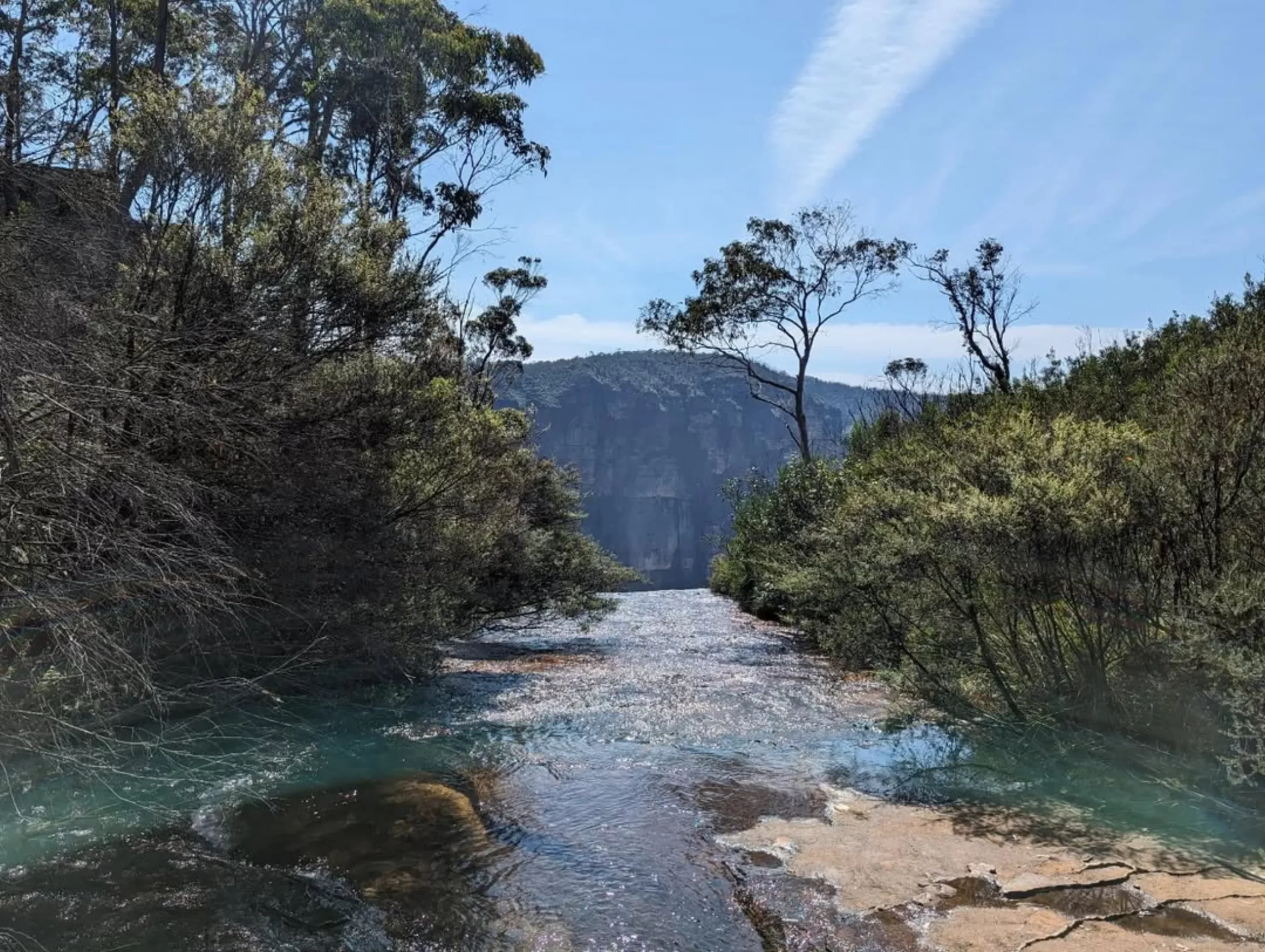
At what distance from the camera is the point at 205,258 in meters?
9.38

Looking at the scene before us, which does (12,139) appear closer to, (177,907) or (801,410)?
(177,907)

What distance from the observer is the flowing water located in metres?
5.27

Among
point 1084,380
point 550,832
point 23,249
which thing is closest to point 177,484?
point 23,249

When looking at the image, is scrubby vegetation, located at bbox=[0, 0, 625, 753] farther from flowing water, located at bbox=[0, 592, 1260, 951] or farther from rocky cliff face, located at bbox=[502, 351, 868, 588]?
rocky cliff face, located at bbox=[502, 351, 868, 588]

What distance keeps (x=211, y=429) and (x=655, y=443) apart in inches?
4605

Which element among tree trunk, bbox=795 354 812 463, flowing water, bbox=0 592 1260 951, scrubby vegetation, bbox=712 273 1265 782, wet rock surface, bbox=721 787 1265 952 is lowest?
flowing water, bbox=0 592 1260 951

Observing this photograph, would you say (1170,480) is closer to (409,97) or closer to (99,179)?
(99,179)

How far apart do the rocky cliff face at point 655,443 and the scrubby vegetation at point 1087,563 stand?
350ft

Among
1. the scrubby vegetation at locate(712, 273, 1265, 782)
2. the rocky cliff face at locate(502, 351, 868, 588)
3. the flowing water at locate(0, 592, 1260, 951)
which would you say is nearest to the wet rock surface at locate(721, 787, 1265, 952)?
the flowing water at locate(0, 592, 1260, 951)

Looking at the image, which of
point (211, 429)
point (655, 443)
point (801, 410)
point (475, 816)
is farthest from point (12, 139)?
point (655, 443)

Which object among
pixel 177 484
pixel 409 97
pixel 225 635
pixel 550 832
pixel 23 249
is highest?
pixel 409 97

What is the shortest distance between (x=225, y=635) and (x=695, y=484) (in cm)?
11819

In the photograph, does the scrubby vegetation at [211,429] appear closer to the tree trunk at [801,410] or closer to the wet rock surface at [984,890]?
the wet rock surface at [984,890]

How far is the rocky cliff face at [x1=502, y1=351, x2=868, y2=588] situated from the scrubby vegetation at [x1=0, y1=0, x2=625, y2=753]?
102 m
